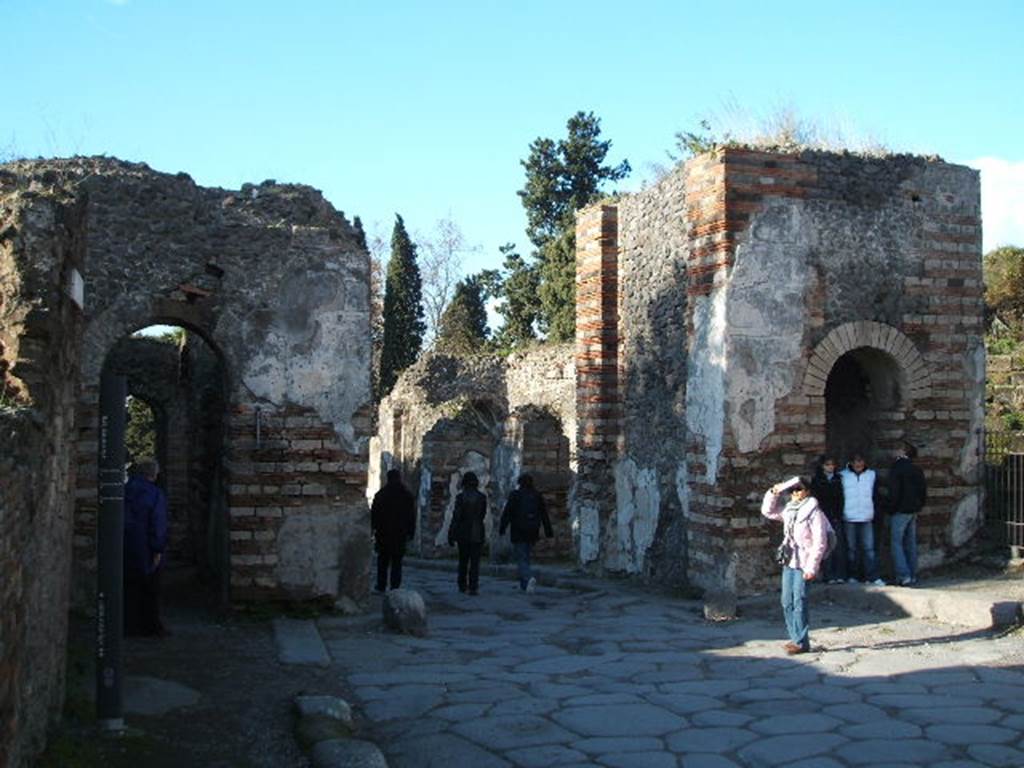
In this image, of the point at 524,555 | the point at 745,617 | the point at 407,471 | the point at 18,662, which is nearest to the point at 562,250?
the point at 407,471

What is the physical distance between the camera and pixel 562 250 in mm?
32094

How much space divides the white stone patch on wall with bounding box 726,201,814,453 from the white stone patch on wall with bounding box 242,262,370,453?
128 inches

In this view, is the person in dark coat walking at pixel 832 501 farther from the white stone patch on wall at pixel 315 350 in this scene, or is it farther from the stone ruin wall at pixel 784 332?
the white stone patch on wall at pixel 315 350

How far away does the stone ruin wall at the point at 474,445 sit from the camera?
14984mm

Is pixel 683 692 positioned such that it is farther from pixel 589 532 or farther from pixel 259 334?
pixel 589 532

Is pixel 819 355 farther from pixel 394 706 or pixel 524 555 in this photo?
pixel 394 706

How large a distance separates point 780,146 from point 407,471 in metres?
10.6

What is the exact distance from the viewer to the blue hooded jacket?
27.7 feet

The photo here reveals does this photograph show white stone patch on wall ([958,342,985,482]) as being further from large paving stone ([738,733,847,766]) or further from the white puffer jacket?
large paving stone ([738,733,847,766])

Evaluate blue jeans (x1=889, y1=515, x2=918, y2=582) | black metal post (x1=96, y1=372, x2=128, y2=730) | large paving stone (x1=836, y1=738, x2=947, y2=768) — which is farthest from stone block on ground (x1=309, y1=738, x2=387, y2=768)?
blue jeans (x1=889, y1=515, x2=918, y2=582)

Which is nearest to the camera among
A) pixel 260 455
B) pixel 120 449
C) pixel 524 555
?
pixel 120 449

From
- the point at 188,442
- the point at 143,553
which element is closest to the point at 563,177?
the point at 188,442

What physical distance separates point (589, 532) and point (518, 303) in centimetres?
2309

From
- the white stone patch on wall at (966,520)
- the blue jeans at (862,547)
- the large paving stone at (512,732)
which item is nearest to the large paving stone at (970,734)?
the large paving stone at (512,732)
